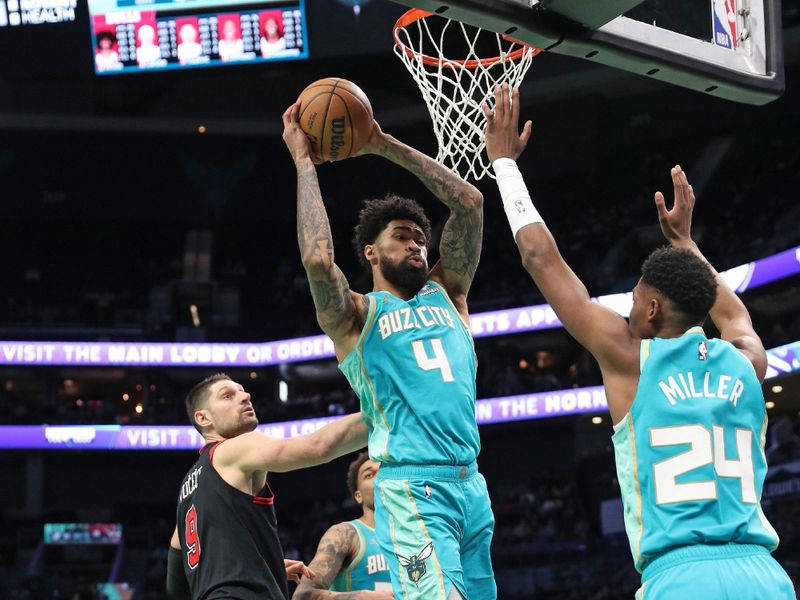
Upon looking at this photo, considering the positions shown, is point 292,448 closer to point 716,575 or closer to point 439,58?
point 716,575

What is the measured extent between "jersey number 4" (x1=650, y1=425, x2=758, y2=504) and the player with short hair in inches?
58.3

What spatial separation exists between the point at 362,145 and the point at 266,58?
11.1 metres

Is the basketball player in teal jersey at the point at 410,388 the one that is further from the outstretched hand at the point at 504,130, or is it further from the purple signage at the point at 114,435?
the purple signage at the point at 114,435

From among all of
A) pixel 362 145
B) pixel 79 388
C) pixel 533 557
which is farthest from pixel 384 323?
pixel 79 388

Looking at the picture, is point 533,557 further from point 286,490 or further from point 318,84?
point 318,84

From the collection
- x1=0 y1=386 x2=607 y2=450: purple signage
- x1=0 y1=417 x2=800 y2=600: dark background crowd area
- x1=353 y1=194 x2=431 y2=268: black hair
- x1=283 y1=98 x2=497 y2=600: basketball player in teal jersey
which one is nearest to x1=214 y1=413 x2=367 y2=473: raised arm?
x1=283 y1=98 x2=497 y2=600: basketball player in teal jersey

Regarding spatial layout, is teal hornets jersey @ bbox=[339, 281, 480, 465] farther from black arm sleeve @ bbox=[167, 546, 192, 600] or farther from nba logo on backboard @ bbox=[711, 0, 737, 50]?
nba logo on backboard @ bbox=[711, 0, 737, 50]

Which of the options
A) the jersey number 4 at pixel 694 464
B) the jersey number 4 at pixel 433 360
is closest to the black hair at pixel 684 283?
the jersey number 4 at pixel 694 464

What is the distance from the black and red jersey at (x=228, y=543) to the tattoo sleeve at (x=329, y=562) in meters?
0.85

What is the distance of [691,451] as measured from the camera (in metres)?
3.10

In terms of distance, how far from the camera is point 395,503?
159 inches

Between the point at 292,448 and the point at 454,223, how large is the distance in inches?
47.1

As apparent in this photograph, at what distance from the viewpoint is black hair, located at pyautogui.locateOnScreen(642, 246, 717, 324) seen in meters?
3.30

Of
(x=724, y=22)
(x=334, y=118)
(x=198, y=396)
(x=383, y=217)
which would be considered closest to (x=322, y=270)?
(x=383, y=217)
